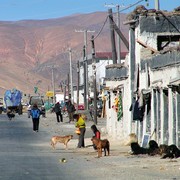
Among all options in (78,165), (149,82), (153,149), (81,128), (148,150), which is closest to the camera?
(78,165)

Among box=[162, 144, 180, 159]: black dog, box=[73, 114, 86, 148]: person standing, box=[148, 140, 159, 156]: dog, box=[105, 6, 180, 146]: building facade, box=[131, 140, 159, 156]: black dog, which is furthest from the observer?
box=[73, 114, 86, 148]: person standing

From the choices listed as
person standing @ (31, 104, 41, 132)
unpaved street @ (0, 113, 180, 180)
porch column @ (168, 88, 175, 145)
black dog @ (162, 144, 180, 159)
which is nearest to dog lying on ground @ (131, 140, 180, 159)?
black dog @ (162, 144, 180, 159)

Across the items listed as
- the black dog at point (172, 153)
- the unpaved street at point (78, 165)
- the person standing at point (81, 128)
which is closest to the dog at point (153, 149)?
the unpaved street at point (78, 165)

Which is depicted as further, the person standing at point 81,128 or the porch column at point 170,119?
the person standing at point 81,128

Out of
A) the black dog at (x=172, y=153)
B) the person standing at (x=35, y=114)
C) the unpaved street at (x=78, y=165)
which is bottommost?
the unpaved street at (x=78, y=165)

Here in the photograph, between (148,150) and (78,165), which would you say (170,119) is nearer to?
(148,150)

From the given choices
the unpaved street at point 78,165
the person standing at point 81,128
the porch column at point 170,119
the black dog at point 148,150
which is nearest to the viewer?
the unpaved street at point 78,165

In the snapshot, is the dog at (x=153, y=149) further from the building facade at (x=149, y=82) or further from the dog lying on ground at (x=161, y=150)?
the building facade at (x=149, y=82)

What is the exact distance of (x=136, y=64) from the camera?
124 ft

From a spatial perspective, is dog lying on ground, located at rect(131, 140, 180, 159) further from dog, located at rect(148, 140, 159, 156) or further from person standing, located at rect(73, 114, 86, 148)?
person standing, located at rect(73, 114, 86, 148)

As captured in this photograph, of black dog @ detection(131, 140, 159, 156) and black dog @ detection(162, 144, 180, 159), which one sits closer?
black dog @ detection(162, 144, 180, 159)

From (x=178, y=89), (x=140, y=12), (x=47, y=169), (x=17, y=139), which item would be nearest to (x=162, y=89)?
(x=178, y=89)

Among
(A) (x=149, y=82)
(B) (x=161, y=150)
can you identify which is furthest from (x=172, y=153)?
(A) (x=149, y=82)

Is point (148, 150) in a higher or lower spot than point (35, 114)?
lower
